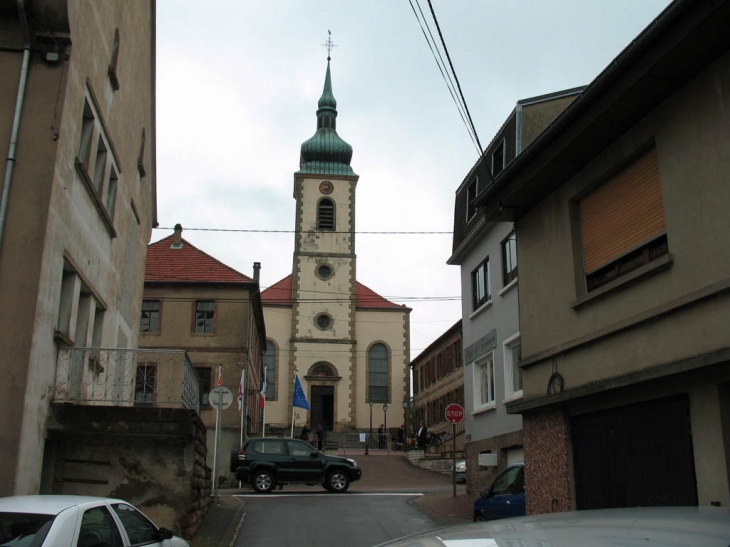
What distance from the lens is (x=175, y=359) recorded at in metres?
14.2

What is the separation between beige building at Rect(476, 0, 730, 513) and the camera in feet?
25.6

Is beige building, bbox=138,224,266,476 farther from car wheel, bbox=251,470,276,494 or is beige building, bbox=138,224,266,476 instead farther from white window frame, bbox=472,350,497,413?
white window frame, bbox=472,350,497,413

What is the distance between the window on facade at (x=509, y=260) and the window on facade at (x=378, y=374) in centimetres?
3746

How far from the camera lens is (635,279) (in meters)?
9.08

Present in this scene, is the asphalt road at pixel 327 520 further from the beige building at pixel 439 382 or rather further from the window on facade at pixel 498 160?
the beige building at pixel 439 382

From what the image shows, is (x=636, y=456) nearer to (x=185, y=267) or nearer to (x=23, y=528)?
(x=23, y=528)

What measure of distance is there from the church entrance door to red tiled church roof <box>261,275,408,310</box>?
664cm

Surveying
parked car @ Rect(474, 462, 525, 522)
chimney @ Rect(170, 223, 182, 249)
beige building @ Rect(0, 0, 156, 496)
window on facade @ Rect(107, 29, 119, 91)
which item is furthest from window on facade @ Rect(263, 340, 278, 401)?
window on facade @ Rect(107, 29, 119, 91)

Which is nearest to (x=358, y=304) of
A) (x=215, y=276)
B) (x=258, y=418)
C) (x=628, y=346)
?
(x=258, y=418)

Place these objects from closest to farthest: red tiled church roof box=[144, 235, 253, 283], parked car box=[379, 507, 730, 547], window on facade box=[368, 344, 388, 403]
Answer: parked car box=[379, 507, 730, 547], red tiled church roof box=[144, 235, 253, 283], window on facade box=[368, 344, 388, 403]

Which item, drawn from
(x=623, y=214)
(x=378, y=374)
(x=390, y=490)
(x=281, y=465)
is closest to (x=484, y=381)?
(x=390, y=490)

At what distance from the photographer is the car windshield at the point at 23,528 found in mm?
6051

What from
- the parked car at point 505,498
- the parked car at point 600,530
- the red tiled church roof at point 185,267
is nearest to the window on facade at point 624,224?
the parked car at point 505,498

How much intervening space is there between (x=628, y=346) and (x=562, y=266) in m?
2.01
